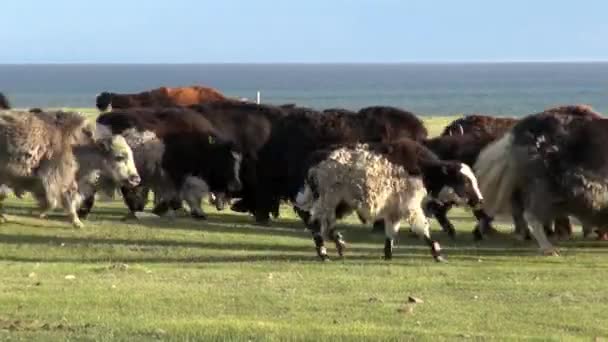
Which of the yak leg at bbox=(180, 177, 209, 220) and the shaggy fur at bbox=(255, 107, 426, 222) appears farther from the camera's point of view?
the yak leg at bbox=(180, 177, 209, 220)

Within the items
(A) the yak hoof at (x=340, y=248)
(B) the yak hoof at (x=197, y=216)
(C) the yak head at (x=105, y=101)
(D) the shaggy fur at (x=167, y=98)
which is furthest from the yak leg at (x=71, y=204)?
(C) the yak head at (x=105, y=101)

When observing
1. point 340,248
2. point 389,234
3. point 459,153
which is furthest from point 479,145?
point 340,248

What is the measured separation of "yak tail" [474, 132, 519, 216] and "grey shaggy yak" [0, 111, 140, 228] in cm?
521

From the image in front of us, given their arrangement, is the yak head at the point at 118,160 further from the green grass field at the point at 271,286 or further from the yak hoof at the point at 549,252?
the yak hoof at the point at 549,252

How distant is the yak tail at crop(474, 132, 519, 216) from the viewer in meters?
16.1

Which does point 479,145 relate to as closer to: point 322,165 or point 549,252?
point 549,252

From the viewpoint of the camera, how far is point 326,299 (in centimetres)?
1109

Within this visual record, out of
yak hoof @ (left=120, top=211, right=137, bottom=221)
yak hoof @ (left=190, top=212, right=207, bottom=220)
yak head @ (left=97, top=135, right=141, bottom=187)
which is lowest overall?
yak hoof @ (left=190, top=212, right=207, bottom=220)

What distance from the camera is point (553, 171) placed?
15648 millimetres

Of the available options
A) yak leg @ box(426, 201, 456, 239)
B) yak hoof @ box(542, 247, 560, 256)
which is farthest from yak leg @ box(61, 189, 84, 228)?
yak hoof @ box(542, 247, 560, 256)

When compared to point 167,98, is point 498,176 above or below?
above

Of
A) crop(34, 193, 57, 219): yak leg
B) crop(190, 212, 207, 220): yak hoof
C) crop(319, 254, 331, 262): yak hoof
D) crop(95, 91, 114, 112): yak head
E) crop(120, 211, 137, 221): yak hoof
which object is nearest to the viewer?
crop(319, 254, 331, 262): yak hoof

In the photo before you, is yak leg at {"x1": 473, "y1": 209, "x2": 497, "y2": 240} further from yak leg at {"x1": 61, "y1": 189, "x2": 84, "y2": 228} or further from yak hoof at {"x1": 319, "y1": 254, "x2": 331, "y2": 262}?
yak leg at {"x1": 61, "y1": 189, "x2": 84, "y2": 228}

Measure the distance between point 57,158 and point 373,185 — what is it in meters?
4.98
